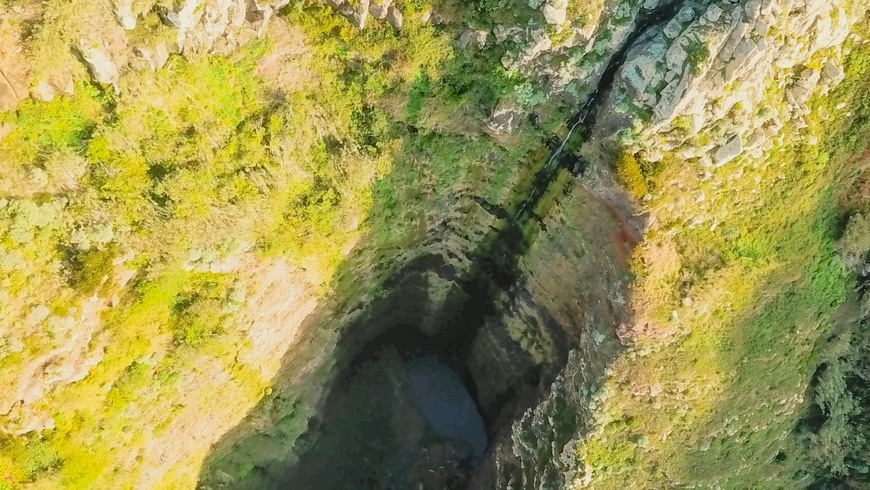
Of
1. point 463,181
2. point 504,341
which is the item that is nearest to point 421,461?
point 504,341

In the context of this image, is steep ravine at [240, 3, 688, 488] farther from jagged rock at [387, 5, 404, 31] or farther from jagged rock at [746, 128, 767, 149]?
jagged rock at [387, 5, 404, 31]

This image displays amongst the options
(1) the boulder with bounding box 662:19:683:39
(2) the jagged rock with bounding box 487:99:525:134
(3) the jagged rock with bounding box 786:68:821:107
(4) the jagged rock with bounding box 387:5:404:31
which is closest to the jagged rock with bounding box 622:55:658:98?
(1) the boulder with bounding box 662:19:683:39

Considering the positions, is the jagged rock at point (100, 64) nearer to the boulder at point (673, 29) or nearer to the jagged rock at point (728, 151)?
the boulder at point (673, 29)

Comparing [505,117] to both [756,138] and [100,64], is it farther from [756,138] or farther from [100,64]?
[100,64]

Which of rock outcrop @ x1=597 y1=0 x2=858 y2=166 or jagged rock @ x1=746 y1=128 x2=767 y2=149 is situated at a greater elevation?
rock outcrop @ x1=597 y1=0 x2=858 y2=166

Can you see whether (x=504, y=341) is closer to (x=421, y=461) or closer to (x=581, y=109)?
(x=421, y=461)

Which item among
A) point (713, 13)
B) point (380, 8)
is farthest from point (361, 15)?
point (713, 13)
